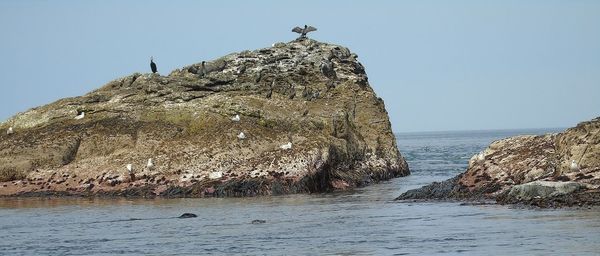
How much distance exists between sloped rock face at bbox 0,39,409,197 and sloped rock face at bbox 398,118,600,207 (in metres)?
9.13

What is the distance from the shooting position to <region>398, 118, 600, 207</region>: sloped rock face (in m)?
34.5

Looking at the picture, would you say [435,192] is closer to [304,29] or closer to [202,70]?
[202,70]

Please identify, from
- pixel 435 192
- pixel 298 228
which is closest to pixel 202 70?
pixel 435 192

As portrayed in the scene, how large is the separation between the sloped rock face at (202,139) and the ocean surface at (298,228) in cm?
470

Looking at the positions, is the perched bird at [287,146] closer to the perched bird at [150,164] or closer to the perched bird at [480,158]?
the perched bird at [150,164]

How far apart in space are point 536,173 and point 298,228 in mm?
10452

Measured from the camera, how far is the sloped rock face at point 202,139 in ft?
161

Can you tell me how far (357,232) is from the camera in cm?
3094

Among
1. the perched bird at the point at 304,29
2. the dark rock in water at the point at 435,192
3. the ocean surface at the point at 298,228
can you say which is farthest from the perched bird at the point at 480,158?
the perched bird at the point at 304,29

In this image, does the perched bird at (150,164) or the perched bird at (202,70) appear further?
the perched bird at (202,70)

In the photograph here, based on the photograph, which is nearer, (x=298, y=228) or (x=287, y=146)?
(x=298, y=228)

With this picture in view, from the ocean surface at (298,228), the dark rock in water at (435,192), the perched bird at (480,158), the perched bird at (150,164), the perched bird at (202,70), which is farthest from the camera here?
the perched bird at (202,70)

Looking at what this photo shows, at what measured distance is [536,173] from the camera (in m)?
38.2

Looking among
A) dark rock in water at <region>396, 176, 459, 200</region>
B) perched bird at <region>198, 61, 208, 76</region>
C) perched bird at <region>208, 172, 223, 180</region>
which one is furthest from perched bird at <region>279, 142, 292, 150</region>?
perched bird at <region>198, 61, 208, 76</region>
